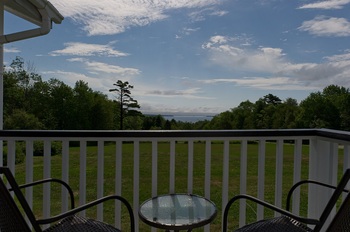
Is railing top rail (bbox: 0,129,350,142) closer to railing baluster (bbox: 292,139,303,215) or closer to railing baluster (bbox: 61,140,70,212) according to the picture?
railing baluster (bbox: 61,140,70,212)

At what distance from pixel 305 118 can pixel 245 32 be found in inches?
228

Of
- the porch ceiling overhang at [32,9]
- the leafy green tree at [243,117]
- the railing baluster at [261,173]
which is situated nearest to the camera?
the railing baluster at [261,173]

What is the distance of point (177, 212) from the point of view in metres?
1.85

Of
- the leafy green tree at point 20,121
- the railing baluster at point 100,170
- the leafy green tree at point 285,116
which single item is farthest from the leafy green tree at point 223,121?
the railing baluster at point 100,170

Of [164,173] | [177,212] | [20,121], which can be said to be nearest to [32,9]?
[177,212]

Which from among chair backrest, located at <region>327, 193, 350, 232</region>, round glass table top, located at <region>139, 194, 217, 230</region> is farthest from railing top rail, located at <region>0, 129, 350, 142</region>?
chair backrest, located at <region>327, 193, 350, 232</region>

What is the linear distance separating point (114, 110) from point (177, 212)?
13813mm

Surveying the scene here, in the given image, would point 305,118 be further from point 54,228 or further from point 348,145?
point 54,228

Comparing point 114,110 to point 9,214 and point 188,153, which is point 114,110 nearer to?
point 188,153

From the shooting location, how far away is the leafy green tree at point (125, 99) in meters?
15.8

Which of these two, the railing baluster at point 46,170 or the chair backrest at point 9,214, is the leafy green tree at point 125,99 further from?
the chair backrest at point 9,214

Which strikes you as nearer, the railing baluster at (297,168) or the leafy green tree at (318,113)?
A: the railing baluster at (297,168)

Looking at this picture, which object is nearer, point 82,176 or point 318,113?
point 82,176

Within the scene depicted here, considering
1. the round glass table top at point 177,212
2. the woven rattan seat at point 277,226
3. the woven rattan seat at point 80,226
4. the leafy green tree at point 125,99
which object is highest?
the leafy green tree at point 125,99
